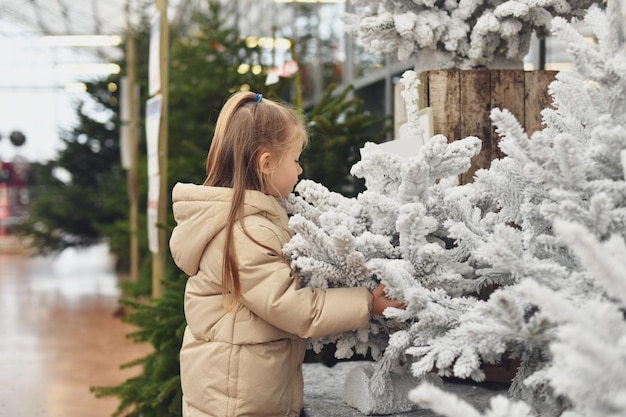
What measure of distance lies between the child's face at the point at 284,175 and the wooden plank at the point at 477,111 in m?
0.64

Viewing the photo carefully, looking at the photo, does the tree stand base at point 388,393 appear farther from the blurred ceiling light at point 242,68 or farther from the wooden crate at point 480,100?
the blurred ceiling light at point 242,68

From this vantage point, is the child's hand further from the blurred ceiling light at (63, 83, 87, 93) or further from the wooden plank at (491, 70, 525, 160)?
the blurred ceiling light at (63, 83, 87, 93)

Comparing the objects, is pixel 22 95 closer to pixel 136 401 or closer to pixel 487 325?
pixel 136 401

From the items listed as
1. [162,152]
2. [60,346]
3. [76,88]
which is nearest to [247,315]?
[162,152]

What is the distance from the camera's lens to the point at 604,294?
56.0 inches

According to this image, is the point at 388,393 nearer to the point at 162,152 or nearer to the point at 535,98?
the point at 535,98

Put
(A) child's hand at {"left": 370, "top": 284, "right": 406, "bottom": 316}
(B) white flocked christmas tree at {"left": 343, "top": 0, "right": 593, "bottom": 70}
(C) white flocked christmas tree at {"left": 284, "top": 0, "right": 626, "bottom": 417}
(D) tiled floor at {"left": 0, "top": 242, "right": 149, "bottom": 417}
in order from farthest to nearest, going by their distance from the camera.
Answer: (D) tiled floor at {"left": 0, "top": 242, "right": 149, "bottom": 417} < (B) white flocked christmas tree at {"left": 343, "top": 0, "right": 593, "bottom": 70} < (A) child's hand at {"left": 370, "top": 284, "right": 406, "bottom": 316} < (C) white flocked christmas tree at {"left": 284, "top": 0, "right": 626, "bottom": 417}

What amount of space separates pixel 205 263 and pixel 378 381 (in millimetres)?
544

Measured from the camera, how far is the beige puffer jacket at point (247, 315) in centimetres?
187

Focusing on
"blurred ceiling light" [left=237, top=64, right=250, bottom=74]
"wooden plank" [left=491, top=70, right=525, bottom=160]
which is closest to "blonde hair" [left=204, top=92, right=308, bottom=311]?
"wooden plank" [left=491, top=70, right=525, bottom=160]

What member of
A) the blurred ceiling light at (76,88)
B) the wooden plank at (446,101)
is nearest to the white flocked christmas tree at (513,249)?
the wooden plank at (446,101)

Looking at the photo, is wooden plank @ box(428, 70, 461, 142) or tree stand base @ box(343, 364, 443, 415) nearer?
tree stand base @ box(343, 364, 443, 415)

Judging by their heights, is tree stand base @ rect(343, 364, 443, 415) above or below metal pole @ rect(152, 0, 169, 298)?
below

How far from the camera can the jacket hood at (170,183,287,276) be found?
1995 mm
